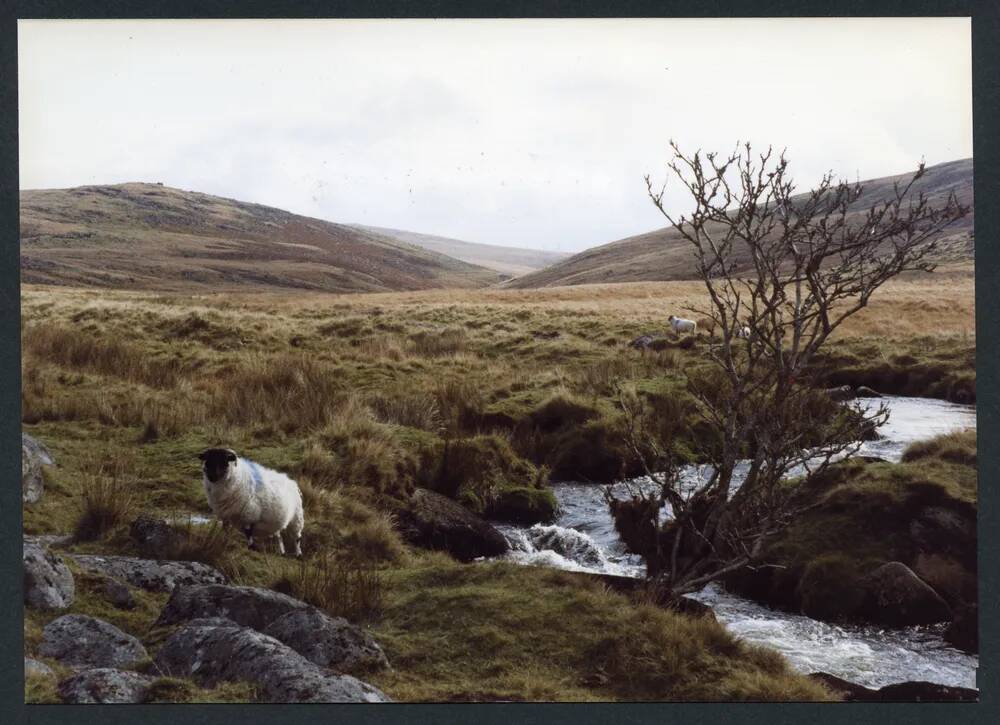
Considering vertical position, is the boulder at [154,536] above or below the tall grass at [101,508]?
below

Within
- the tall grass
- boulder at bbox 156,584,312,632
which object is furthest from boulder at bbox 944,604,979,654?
the tall grass

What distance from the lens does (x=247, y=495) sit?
204 inches

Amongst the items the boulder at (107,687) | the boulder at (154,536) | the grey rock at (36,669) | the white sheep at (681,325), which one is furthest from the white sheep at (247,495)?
the white sheep at (681,325)

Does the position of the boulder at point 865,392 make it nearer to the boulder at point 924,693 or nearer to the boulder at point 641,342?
the boulder at point 641,342

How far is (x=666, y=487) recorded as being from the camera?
5.39 meters

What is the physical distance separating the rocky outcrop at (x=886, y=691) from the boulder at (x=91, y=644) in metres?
3.74

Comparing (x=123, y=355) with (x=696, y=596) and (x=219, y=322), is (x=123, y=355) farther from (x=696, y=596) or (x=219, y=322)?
(x=696, y=596)

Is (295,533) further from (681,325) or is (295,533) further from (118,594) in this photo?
(681,325)

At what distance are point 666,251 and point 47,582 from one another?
440cm

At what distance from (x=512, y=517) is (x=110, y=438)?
2899 mm

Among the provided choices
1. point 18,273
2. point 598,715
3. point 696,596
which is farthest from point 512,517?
point 18,273

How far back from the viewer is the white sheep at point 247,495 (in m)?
5.08

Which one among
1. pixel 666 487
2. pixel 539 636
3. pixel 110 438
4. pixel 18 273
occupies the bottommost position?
pixel 539 636

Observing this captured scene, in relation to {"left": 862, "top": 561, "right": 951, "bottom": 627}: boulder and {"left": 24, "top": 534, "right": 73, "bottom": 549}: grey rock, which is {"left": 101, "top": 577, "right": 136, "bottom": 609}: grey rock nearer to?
{"left": 24, "top": 534, "right": 73, "bottom": 549}: grey rock
